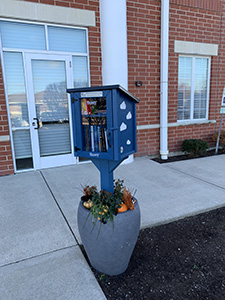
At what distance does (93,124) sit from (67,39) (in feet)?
12.9

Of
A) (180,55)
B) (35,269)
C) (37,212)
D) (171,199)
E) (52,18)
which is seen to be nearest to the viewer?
(35,269)

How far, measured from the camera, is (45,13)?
4.80m

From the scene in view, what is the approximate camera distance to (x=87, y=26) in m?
5.28

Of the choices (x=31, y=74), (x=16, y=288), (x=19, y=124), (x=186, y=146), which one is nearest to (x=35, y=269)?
(x=16, y=288)

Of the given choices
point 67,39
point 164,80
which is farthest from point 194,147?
point 67,39

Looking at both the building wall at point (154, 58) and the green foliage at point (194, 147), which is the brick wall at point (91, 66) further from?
the green foliage at point (194, 147)

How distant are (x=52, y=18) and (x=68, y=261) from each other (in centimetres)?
474

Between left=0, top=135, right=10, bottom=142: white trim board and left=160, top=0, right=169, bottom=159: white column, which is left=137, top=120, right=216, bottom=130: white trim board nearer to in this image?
left=160, top=0, right=169, bottom=159: white column

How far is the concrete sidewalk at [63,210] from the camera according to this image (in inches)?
80.9

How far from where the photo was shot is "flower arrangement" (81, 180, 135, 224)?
1.96 m

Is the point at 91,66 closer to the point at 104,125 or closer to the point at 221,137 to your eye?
the point at 104,125

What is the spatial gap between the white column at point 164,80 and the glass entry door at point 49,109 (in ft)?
8.05

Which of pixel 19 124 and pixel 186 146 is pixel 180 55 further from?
pixel 19 124

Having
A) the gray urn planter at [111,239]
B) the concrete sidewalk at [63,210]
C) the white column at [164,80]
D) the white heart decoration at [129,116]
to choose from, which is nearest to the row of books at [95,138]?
the white heart decoration at [129,116]
